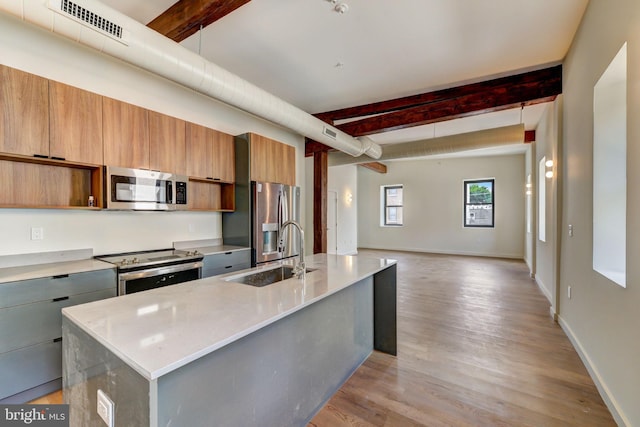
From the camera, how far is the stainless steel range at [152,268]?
252cm

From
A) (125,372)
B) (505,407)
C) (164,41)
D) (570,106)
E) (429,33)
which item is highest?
(429,33)

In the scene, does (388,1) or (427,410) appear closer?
(427,410)

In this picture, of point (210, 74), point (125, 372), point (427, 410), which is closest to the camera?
point (125, 372)

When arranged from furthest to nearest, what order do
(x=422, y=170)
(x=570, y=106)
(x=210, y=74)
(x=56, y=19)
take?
(x=422, y=170) < (x=570, y=106) < (x=210, y=74) < (x=56, y=19)

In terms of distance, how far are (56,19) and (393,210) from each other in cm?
928

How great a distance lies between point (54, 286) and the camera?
2.13m

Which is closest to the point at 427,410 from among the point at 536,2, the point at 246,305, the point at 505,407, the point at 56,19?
the point at 505,407

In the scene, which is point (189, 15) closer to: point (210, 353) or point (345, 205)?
point (210, 353)

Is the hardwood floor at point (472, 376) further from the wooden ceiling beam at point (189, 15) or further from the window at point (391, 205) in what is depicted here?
the window at point (391, 205)

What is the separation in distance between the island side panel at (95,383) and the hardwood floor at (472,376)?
120cm

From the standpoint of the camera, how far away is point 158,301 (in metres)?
1.48

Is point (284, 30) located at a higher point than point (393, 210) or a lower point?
higher

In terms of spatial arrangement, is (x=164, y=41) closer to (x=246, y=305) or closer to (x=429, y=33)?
(x=246, y=305)

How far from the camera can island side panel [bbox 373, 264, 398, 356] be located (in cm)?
272
